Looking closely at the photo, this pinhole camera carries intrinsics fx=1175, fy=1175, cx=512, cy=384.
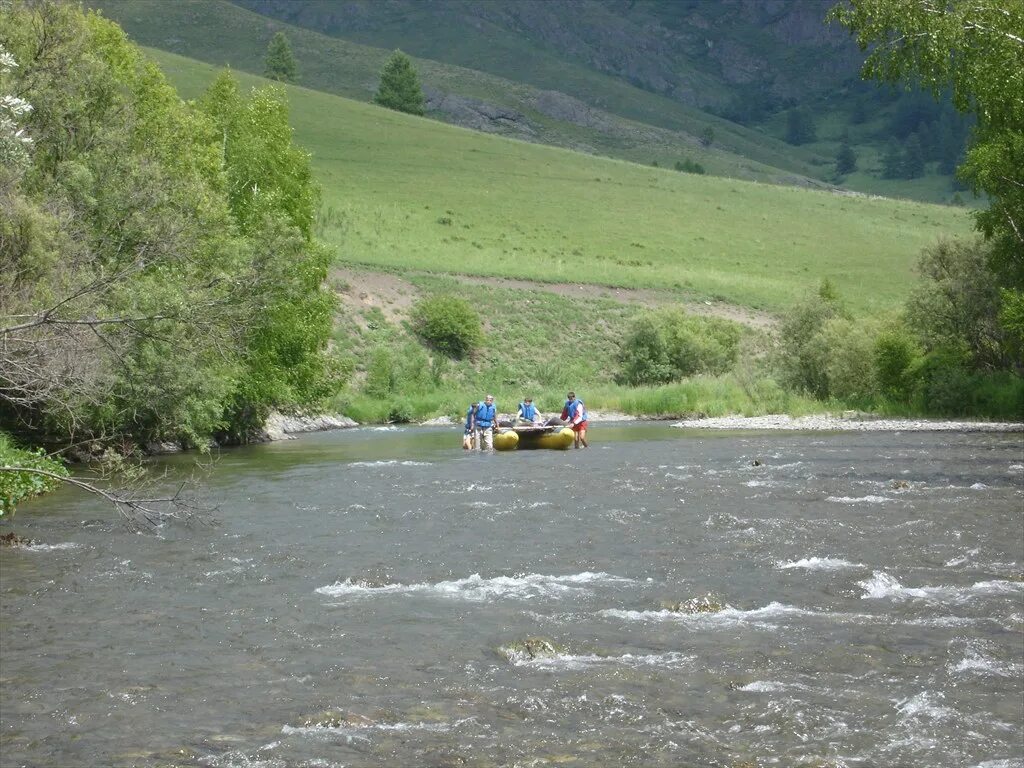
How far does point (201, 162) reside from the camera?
34875mm

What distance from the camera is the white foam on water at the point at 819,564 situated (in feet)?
53.2

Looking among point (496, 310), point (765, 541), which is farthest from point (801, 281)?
point (765, 541)

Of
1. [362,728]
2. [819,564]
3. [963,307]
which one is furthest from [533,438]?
[362,728]

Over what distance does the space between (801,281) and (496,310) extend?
28.2m

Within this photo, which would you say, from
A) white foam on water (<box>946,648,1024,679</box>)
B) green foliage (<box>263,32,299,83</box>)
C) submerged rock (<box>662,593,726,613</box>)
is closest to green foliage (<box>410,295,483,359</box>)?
submerged rock (<box>662,593,726,613</box>)

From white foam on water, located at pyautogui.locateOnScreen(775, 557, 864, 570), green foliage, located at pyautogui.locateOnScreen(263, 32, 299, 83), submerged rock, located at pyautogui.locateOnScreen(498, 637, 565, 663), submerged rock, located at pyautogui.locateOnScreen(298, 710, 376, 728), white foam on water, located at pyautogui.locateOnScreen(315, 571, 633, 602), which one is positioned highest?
green foliage, located at pyautogui.locateOnScreen(263, 32, 299, 83)

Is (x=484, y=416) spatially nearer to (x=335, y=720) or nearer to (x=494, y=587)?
(x=494, y=587)

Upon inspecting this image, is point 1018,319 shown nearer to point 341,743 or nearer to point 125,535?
point 125,535

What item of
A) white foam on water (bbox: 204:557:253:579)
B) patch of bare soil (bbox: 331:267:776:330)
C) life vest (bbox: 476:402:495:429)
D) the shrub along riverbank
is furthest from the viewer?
patch of bare soil (bbox: 331:267:776:330)

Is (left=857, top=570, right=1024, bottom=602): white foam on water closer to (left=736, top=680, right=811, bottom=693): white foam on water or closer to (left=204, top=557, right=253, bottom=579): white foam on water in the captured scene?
(left=736, top=680, right=811, bottom=693): white foam on water

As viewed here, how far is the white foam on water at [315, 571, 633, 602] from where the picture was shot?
14938 mm

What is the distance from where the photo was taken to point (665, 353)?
2413 inches

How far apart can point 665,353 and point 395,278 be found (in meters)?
19.9

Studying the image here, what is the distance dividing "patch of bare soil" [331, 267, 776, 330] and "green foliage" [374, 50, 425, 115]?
100743 millimetres
